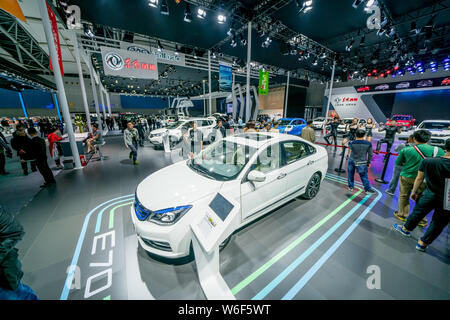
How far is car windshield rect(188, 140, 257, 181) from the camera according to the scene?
2557 millimetres

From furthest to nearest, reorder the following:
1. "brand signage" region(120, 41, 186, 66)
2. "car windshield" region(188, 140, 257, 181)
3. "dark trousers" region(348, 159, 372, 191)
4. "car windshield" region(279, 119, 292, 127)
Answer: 1. "car windshield" region(279, 119, 292, 127)
2. "brand signage" region(120, 41, 186, 66)
3. "dark trousers" region(348, 159, 372, 191)
4. "car windshield" region(188, 140, 257, 181)

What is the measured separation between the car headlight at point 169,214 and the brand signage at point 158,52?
1021 centimetres

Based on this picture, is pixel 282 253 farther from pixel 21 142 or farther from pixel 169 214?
pixel 21 142

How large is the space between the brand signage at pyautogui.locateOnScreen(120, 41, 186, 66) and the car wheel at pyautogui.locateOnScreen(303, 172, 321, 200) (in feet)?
34.0

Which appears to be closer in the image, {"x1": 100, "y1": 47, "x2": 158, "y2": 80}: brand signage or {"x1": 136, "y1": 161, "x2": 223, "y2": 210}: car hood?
{"x1": 136, "y1": 161, "x2": 223, "y2": 210}: car hood

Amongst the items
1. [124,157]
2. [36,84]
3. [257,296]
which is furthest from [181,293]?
[36,84]

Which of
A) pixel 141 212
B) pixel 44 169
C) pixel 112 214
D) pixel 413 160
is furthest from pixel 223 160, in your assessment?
pixel 44 169

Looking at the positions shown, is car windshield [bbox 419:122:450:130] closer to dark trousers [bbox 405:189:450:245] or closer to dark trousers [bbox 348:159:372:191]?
dark trousers [bbox 348:159:372:191]

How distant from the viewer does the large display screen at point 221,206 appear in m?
1.55

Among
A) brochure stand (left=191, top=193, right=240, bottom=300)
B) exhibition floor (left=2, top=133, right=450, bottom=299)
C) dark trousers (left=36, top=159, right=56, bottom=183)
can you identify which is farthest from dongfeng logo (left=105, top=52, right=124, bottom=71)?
brochure stand (left=191, top=193, right=240, bottom=300)

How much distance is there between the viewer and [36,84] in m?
14.4

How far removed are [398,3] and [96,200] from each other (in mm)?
13366

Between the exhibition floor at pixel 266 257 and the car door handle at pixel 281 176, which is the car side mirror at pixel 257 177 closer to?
the car door handle at pixel 281 176

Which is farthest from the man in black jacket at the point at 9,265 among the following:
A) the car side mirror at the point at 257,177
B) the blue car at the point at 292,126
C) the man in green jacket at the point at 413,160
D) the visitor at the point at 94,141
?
the blue car at the point at 292,126
